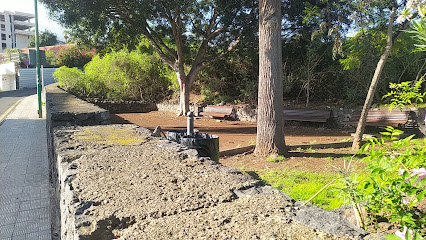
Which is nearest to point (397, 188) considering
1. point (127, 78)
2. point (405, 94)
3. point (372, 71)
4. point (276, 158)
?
point (405, 94)

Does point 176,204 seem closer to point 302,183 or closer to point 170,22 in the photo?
point 302,183

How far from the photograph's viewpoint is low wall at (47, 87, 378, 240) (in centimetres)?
142

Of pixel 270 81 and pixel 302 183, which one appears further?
pixel 270 81

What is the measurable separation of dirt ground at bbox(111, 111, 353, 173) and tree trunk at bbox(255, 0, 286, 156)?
0.41 metres

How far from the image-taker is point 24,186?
4.99 meters

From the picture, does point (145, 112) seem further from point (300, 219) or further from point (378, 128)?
point (300, 219)

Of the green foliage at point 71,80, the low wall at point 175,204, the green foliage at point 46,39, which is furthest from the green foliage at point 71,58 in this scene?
the low wall at point 175,204

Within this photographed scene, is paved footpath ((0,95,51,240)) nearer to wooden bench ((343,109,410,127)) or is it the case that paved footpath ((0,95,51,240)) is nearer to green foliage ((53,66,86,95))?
green foliage ((53,66,86,95))

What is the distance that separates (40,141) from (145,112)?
8971 mm

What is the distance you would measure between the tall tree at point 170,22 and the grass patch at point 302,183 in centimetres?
793

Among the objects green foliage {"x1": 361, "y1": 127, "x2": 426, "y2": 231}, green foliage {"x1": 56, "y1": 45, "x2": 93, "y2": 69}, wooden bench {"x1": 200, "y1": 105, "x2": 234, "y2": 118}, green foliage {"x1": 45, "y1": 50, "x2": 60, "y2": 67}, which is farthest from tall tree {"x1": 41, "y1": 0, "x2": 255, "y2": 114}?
green foliage {"x1": 45, "y1": 50, "x2": 60, "y2": 67}

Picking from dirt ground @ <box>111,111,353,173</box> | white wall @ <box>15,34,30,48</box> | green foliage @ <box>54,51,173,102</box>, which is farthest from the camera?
white wall @ <box>15,34,30,48</box>

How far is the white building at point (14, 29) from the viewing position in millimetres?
69625

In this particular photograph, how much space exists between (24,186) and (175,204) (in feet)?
14.2
